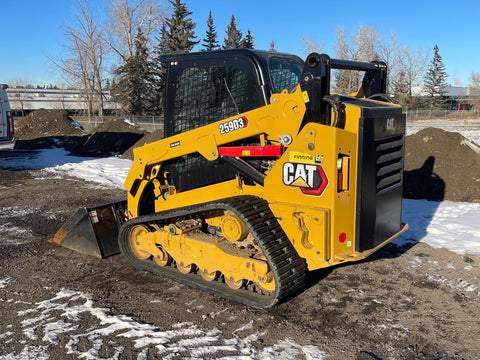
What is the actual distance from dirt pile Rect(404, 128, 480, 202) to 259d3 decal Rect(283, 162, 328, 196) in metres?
6.02

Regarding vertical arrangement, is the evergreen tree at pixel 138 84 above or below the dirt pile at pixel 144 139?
above

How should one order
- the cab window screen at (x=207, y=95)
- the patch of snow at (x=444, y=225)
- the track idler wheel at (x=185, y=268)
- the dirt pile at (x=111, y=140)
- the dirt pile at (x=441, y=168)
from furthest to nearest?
the dirt pile at (x=111, y=140) < the dirt pile at (x=441, y=168) < the patch of snow at (x=444, y=225) < the track idler wheel at (x=185, y=268) < the cab window screen at (x=207, y=95)

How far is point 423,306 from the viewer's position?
4.15 metres

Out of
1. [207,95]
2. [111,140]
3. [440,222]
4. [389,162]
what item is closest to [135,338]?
[207,95]

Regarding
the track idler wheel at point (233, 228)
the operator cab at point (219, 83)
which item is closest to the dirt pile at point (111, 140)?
the operator cab at point (219, 83)

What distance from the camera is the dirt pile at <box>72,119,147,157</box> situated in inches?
703

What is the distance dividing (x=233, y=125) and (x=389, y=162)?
160 cm

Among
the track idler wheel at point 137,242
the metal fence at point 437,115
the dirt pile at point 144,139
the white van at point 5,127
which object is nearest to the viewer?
the track idler wheel at point 137,242

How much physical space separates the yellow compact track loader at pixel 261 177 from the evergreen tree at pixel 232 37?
134ft

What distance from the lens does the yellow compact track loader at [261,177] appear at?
358 centimetres

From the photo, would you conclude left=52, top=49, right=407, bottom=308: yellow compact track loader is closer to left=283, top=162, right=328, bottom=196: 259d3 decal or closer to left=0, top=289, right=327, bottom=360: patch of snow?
left=283, top=162, right=328, bottom=196: 259d3 decal

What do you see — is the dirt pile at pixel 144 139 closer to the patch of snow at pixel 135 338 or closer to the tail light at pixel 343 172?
the patch of snow at pixel 135 338

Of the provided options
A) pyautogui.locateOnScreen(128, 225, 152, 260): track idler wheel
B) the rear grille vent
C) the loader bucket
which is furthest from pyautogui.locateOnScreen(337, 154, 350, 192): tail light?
the loader bucket

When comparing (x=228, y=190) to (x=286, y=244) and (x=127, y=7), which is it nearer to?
(x=286, y=244)
